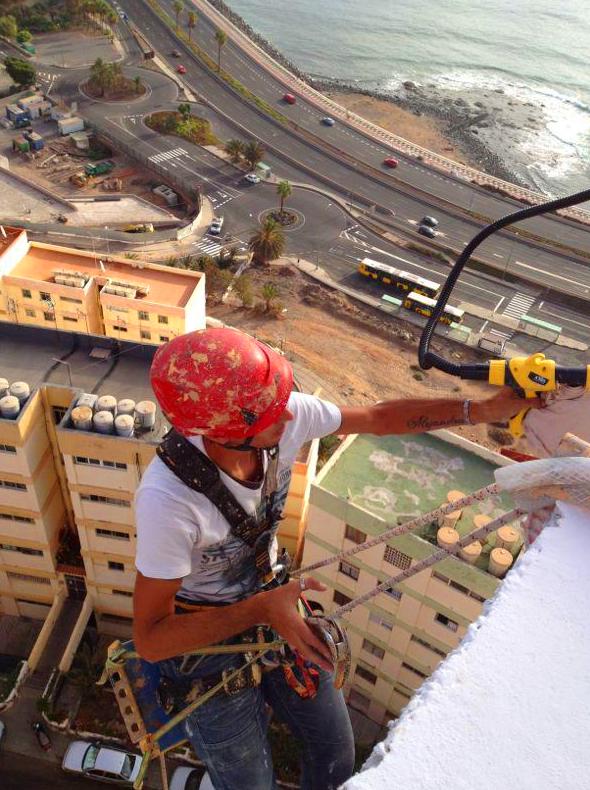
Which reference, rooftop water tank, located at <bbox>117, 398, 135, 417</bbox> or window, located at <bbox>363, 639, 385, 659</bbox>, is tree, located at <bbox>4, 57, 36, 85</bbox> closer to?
rooftop water tank, located at <bbox>117, 398, 135, 417</bbox>

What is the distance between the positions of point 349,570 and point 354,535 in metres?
1.75

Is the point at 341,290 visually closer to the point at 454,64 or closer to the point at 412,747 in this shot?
the point at 412,747

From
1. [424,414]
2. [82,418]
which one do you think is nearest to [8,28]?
[82,418]

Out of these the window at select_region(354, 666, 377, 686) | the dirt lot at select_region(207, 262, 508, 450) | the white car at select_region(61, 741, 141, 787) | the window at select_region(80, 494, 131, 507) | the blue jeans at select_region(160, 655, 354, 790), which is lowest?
the dirt lot at select_region(207, 262, 508, 450)

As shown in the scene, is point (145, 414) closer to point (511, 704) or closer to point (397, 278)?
point (511, 704)

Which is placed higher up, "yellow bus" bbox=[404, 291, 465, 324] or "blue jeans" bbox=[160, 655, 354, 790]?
"blue jeans" bbox=[160, 655, 354, 790]

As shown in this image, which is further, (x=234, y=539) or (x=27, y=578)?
(x=27, y=578)

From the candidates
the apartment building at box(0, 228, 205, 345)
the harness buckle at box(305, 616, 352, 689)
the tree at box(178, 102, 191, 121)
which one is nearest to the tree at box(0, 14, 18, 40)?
the tree at box(178, 102, 191, 121)

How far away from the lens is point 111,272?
38.7m

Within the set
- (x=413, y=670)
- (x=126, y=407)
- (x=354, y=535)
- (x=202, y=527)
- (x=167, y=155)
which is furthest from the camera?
(x=167, y=155)

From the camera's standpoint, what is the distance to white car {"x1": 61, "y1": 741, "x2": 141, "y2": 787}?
25.0m

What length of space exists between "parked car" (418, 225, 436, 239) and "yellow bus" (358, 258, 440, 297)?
25.5 feet

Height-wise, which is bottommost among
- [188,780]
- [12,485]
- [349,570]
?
[188,780]

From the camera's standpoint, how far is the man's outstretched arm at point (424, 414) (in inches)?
314
